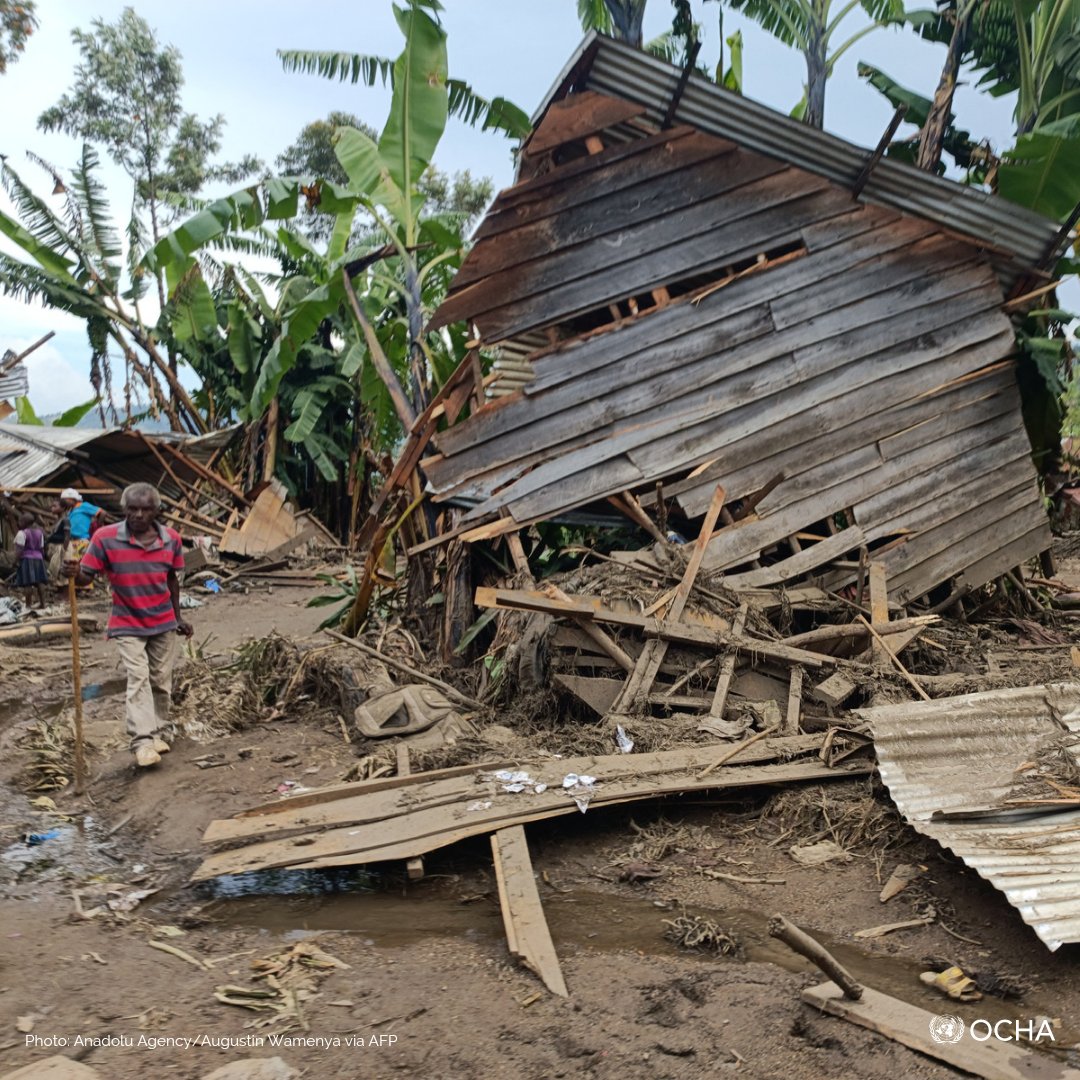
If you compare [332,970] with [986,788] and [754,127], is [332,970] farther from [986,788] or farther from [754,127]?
[754,127]

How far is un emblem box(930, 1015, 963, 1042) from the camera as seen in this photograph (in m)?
3.07

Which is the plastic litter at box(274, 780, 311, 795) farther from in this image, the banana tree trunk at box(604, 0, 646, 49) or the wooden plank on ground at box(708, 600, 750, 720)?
the banana tree trunk at box(604, 0, 646, 49)

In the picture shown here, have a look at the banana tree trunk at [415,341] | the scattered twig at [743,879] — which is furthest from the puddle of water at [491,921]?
the banana tree trunk at [415,341]

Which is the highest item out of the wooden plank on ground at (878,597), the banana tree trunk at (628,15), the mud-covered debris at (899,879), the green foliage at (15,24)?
the green foliage at (15,24)

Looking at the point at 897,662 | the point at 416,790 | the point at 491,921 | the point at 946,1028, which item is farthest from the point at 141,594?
the point at 946,1028

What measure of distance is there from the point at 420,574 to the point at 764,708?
12.6ft

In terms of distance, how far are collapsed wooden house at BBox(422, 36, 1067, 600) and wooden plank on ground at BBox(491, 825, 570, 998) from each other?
2.83m

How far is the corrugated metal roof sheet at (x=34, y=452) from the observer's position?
15.0m

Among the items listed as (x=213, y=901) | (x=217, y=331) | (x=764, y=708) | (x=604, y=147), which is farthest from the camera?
(x=217, y=331)

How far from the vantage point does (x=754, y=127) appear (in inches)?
274

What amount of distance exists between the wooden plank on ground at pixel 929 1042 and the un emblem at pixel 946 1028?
1 centimetres

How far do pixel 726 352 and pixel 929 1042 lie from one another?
5079mm

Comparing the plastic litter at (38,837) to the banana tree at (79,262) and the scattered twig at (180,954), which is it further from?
the banana tree at (79,262)

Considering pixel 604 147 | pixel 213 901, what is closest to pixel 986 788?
pixel 213 901
